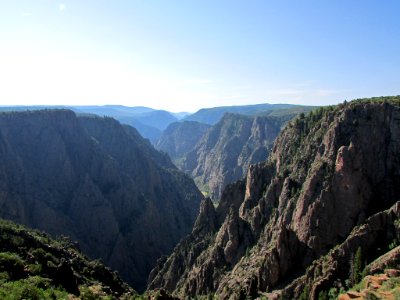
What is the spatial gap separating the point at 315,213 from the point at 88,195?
284ft

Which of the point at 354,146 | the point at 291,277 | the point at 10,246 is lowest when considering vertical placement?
the point at 291,277

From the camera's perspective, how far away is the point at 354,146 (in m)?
68.3

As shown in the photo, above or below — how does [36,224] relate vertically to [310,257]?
below

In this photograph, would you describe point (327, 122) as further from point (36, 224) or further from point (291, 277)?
point (36, 224)

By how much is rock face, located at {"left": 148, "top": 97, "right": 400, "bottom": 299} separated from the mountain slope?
787 inches

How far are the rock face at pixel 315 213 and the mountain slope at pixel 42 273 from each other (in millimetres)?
19986

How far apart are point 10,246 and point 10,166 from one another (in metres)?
84.6

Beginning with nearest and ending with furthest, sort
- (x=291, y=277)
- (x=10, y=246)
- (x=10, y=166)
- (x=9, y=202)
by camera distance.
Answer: (x=10, y=246)
(x=291, y=277)
(x=9, y=202)
(x=10, y=166)

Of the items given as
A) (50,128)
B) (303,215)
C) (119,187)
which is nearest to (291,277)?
(303,215)

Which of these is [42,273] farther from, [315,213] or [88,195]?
[88,195]

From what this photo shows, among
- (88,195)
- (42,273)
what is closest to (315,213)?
(42,273)

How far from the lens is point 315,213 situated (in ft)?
219

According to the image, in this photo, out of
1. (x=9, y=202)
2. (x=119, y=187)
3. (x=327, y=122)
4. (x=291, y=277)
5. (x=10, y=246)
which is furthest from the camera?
(x=119, y=187)

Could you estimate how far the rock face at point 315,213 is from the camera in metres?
58.6
